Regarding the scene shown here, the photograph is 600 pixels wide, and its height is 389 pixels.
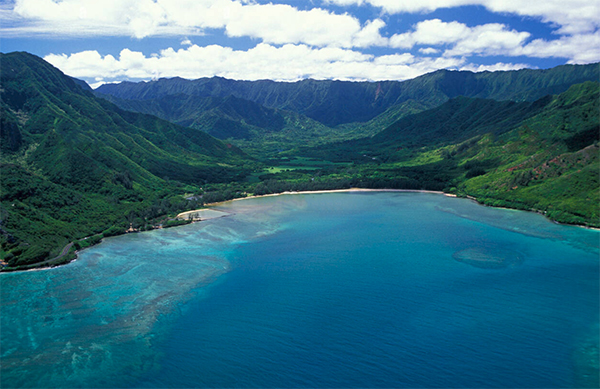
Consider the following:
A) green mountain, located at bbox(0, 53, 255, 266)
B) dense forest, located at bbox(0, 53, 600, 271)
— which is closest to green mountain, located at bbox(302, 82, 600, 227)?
dense forest, located at bbox(0, 53, 600, 271)

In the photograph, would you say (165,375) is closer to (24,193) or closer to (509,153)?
(24,193)

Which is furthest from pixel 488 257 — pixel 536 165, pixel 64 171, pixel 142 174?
pixel 142 174

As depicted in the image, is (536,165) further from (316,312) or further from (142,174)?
(142,174)

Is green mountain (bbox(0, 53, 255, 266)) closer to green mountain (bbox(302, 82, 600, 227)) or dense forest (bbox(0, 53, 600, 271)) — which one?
dense forest (bbox(0, 53, 600, 271))

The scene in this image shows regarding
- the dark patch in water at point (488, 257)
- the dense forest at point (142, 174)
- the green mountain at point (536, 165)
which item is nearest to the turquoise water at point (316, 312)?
the dark patch in water at point (488, 257)

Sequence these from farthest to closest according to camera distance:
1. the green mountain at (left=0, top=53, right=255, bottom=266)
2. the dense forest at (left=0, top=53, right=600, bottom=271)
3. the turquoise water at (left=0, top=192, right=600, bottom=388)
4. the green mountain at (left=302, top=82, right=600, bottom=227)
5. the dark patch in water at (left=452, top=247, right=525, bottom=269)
Answer: the green mountain at (left=302, top=82, right=600, bottom=227)
the dense forest at (left=0, top=53, right=600, bottom=271)
the green mountain at (left=0, top=53, right=255, bottom=266)
the dark patch in water at (left=452, top=247, right=525, bottom=269)
the turquoise water at (left=0, top=192, right=600, bottom=388)

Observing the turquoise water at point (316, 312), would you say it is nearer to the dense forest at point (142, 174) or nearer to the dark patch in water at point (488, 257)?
the dark patch in water at point (488, 257)

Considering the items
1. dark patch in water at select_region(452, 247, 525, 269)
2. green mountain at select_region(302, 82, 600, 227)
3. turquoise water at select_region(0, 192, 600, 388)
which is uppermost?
green mountain at select_region(302, 82, 600, 227)
